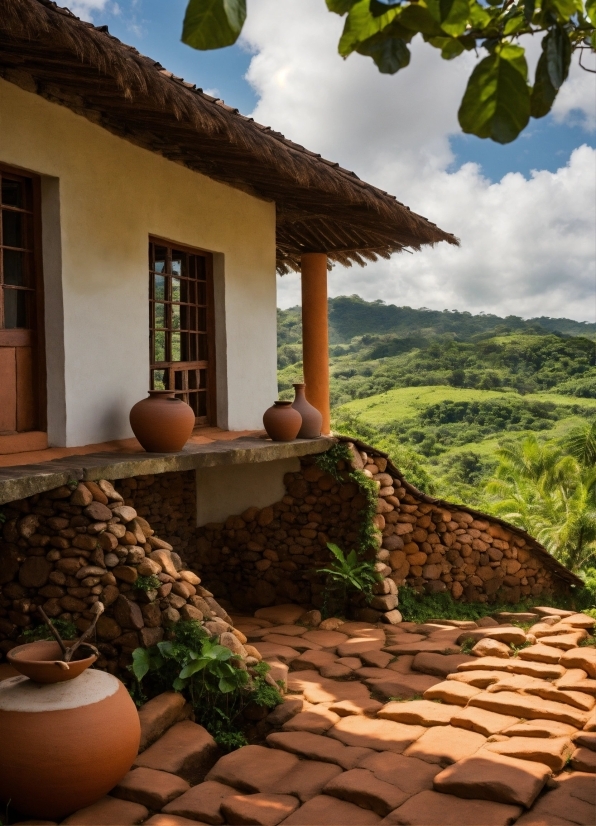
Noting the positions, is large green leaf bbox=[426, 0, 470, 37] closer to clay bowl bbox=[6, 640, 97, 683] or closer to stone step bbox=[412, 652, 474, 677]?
clay bowl bbox=[6, 640, 97, 683]

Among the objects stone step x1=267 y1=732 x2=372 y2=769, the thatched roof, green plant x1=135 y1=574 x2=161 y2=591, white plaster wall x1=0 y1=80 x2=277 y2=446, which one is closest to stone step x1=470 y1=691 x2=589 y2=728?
stone step x1=267 y1=732 x2=372 y2=769

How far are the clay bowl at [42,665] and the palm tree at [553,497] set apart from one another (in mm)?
13228

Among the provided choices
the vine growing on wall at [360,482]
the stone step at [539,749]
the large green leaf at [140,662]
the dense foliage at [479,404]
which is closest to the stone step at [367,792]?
the stone step at [539,749]

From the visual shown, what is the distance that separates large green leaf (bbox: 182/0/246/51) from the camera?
4.25 feet

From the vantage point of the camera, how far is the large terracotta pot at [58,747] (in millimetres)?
3588

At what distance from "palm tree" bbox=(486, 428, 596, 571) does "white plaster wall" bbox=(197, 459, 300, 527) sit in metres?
9.35

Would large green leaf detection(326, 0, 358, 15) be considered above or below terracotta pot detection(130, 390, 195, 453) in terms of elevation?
above

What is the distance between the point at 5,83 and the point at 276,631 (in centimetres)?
468

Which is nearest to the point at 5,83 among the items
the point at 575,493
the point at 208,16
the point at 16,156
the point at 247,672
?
the point at 16,156

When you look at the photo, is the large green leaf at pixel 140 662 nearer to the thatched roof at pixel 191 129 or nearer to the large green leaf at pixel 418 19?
the thatched roof at pixel 191 129

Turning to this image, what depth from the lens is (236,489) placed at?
26.8 feet

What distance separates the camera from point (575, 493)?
1653 centimetres

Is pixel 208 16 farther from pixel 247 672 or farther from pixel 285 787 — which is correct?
pixel 247 672

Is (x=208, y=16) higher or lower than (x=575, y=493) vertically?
higher
